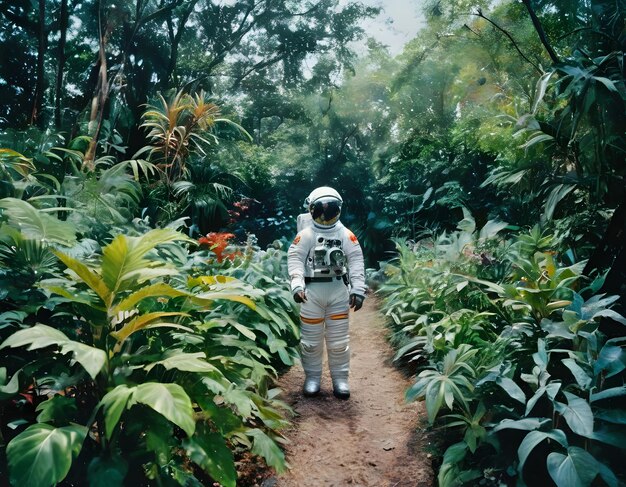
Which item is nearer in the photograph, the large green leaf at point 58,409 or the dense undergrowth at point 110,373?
the dense undergrowth at point 110,373

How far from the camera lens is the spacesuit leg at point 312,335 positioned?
321cm

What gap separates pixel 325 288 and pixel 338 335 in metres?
0.33

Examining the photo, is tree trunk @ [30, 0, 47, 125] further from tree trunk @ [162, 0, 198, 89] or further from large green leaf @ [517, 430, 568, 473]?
large green leaf @ [517, 430, 568, 473]

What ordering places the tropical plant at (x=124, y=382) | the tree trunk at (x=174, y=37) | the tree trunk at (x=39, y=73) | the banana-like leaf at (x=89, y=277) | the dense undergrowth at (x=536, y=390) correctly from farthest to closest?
the tree trunk at (x=174, y=37) → the tree trunk at (x=39, y=73) → the dense undergrowth at (x=536, y=390) → the banana-like leaf at (x=89, y=277) → the tropical plant at (x=124, y=382)

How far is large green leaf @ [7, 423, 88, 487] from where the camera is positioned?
1267mm

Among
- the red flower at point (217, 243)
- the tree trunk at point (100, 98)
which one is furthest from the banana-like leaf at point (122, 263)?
the tree trunk at point (100, 98)

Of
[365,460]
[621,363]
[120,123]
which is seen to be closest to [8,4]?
[120,123]

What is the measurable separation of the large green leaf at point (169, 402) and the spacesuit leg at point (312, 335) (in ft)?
5.89

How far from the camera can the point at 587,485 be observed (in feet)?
5.23

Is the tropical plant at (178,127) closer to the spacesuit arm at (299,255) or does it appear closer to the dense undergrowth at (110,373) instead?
the spacesuit arm at (299,255)

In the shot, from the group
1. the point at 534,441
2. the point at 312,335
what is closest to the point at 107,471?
the point at 534,441

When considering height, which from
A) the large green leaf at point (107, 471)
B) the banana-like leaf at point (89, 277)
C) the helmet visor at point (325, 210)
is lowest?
the large green leaf at point (107, 471)

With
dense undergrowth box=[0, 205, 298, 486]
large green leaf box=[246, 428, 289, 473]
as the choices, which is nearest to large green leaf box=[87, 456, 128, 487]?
dense undergrowth box=[0, 205, 298, 486]

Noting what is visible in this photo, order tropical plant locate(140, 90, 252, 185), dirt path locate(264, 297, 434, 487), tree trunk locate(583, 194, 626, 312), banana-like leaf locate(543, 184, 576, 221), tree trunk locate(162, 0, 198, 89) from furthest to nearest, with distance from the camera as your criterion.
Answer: tree trunk locate(162, 0, 198, 89) → tropical plant locate(140, 90, 252, 185) → banana-like leaf locate(543, 184, 576, 221) → tree trunk locate(583, 194, 626, 312) → dirt path locate(264, 297, 434, 487)
